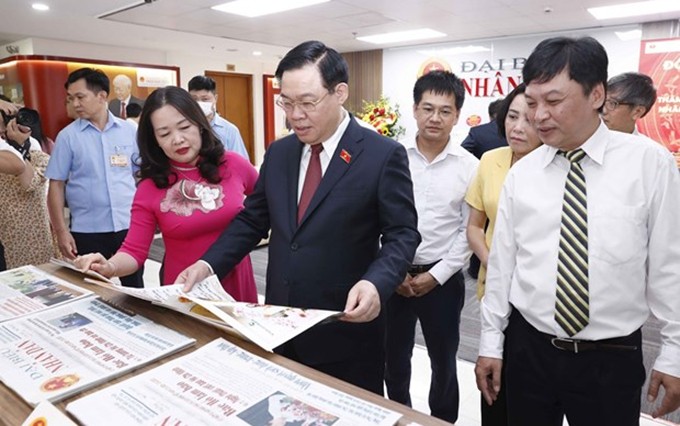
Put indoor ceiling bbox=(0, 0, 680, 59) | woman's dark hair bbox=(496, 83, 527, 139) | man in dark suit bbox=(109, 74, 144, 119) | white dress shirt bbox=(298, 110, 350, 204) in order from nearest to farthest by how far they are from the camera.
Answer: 1. white dress shirt bbox=(298, 110, 350, 204)
2. woman's dark hair bbox=(496, 83, 527, 139)
3. indoor ceiling bbox=(0, 0, 680, 59)
4. man in dark suit bbox=(109, 74, 144, 119)

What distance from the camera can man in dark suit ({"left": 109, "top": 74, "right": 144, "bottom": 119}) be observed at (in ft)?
30.6

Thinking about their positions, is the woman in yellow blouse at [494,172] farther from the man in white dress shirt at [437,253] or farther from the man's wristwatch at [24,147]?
the man's wristwatch at [24,147]

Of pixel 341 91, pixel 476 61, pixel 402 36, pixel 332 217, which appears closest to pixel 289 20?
pixel 402 36

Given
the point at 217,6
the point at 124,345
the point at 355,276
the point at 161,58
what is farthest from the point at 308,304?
the point at 161,58

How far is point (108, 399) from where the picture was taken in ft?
2.93

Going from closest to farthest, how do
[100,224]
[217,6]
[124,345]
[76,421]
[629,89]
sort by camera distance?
[76,421] < [124,345] < [629,89] < [100,224] < [217,6]

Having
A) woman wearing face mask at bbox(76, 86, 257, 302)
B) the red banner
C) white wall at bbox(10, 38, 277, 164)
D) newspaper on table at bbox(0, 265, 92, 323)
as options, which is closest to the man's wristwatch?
newspaper on table at bbox(0, 265, 92, 323)

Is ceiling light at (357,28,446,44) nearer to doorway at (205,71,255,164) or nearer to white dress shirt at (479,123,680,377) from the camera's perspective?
doorway at (205,71,255,164)

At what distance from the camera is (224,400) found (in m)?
0.88

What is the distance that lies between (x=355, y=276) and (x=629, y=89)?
77.8 inches

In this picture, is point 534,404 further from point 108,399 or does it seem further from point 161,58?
point 161,58

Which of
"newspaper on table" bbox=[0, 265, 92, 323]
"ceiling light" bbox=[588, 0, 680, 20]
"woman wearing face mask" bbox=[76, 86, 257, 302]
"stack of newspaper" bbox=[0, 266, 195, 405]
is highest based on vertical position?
"ceiling light" bbox=[588, 0, 680, 20]

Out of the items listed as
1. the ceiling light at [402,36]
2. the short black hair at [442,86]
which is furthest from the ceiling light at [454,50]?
the short black hair at [442,86]

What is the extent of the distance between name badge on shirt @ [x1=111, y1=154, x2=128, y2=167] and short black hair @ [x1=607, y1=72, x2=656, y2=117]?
2.72 metres
